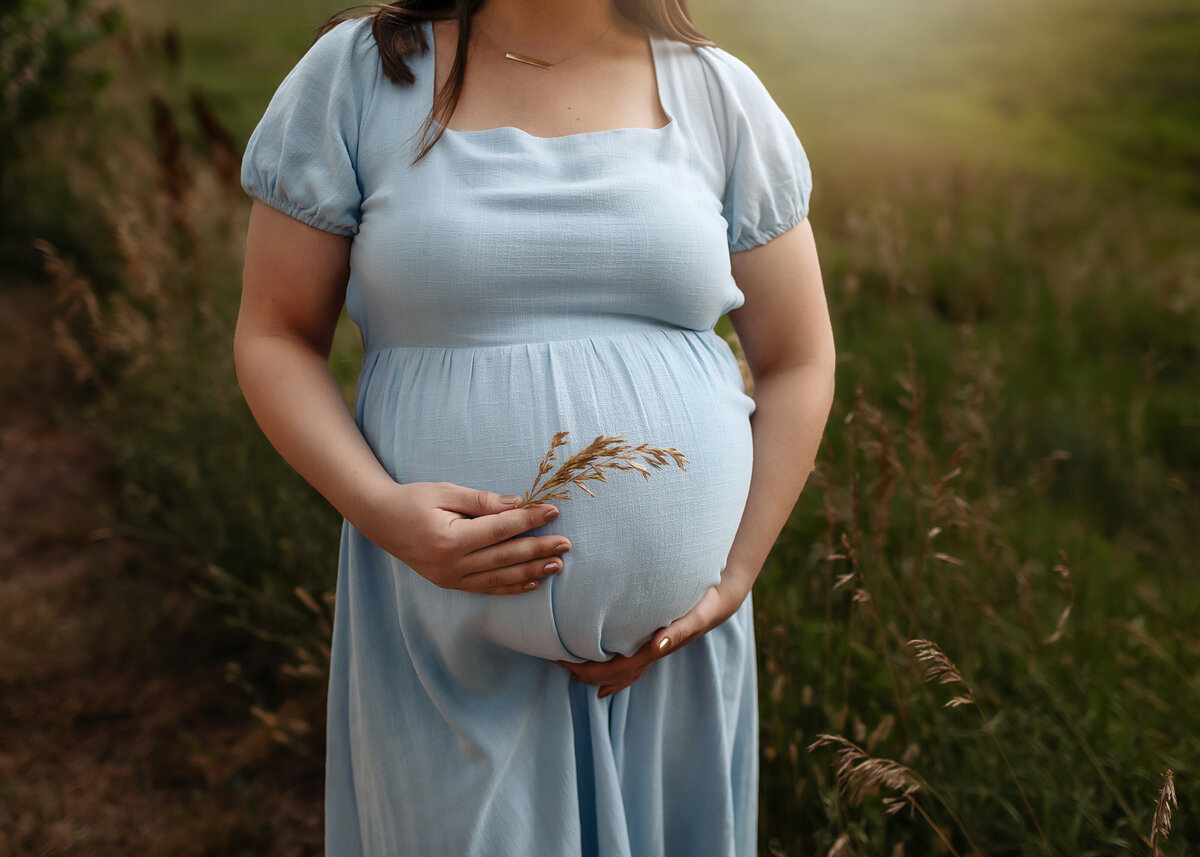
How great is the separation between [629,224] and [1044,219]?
5138mm

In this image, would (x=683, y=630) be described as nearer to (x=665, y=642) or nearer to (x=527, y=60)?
(x=665, y=642)

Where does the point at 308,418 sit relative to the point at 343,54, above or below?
below

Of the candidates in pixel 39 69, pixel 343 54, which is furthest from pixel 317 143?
pixel 39 69

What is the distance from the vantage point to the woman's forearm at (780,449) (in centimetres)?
135

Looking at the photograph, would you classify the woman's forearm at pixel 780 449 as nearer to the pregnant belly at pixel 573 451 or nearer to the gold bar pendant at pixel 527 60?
the pregnant belly at pixel 573 451

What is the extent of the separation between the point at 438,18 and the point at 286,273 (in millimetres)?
515

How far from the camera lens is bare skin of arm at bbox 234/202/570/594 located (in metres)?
1.09

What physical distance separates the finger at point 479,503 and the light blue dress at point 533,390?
0.12ft

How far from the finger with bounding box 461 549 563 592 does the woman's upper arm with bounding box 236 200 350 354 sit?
1.64ft

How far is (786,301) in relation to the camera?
137cm

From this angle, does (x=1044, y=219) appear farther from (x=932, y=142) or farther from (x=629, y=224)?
(x=629, y=224)

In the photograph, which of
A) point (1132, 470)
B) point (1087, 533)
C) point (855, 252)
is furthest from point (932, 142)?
point (1087, 533)

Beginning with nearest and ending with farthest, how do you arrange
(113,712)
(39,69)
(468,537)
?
(468,537), (113,712), (39,69)

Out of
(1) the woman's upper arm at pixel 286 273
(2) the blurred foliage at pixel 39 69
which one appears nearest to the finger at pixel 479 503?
(1) the woman's upper arm at pixel 286 273
